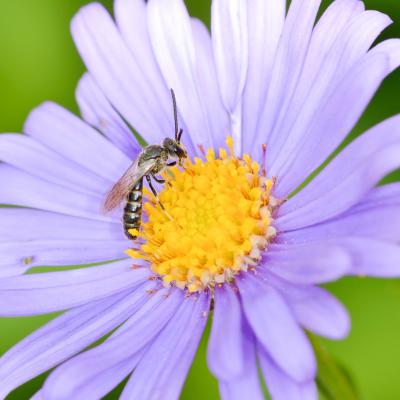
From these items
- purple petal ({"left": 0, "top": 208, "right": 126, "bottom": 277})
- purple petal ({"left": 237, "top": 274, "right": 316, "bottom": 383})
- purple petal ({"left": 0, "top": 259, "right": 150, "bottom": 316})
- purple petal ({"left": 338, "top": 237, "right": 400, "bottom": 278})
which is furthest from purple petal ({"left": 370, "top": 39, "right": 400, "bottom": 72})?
purple petal ({"left": 0, "top": 208, "right": 126, "bottom": 277})

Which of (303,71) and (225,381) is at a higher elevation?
(303,71)

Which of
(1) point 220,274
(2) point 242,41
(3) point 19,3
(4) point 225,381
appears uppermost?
(3) point 19,3

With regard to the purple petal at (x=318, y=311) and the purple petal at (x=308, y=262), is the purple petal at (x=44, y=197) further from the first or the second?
the purple petal at (x=318, y=311)

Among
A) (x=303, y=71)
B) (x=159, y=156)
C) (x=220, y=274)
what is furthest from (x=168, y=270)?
(x=303, y=71)

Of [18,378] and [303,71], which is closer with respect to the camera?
[18,378]

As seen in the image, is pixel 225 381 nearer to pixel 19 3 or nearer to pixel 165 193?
pixel 165 193

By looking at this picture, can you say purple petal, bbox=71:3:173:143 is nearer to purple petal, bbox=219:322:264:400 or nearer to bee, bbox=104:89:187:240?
bee, bbox=104:89:187:240

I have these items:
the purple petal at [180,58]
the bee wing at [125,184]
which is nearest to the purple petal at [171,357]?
the bee wing at [125,184]
